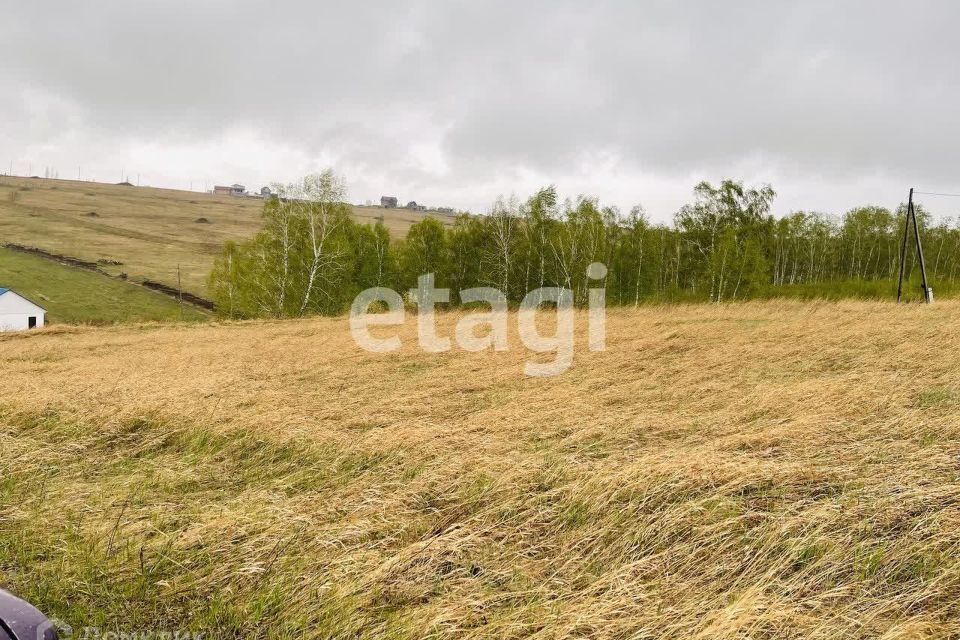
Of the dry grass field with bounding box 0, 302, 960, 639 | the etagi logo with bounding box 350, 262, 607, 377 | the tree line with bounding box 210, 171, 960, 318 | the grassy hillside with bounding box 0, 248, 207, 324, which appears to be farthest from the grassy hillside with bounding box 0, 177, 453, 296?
the dry grass field with bounding box 0, 302, 960, 639

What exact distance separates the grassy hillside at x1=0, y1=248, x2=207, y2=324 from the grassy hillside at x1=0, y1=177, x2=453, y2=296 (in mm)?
5717

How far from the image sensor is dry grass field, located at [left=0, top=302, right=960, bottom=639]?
3.24 m

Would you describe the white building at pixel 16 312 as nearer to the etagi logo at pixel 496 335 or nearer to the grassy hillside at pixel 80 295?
the grassy hillside at pixel 80 295

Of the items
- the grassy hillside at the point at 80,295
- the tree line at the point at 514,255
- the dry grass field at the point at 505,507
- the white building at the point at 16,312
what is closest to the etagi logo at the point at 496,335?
the dry grass field at the point at 505,507

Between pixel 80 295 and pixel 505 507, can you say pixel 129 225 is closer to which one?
pixel 80 295

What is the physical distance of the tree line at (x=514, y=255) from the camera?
37938 millimetres

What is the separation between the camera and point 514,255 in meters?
39.5

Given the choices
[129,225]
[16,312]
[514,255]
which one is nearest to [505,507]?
[514,255]

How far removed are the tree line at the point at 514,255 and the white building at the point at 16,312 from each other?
22.6 meters

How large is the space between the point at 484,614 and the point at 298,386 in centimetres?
832

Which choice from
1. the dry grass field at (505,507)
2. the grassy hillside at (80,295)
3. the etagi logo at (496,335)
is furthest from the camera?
the grassy hillside at (80,295)

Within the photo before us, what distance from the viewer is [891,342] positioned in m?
11.5

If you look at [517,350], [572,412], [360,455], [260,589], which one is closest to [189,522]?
[260,589]

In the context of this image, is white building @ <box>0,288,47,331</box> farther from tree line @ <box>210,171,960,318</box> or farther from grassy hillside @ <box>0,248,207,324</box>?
tree line @ <box>210,171,960,318</box>
